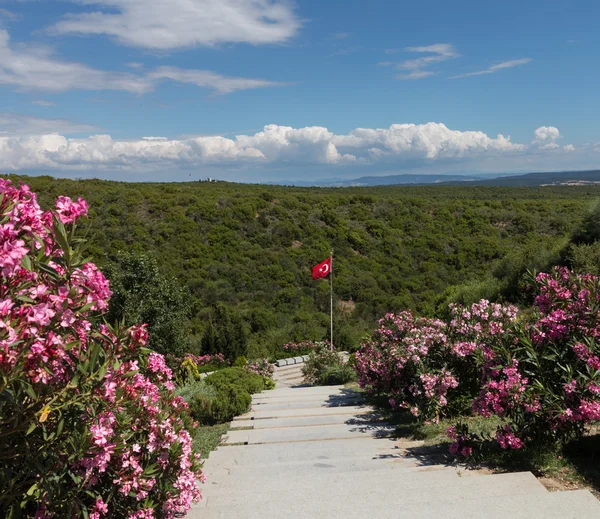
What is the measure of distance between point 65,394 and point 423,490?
2.39 m

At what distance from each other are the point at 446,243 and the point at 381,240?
444 centimetres

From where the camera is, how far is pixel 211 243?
3027 centimetres

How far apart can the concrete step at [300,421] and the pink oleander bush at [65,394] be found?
3.32 m

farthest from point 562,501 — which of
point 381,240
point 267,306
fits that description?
point 381,240

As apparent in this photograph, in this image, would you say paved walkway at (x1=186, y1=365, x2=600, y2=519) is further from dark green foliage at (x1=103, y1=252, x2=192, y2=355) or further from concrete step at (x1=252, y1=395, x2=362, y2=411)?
dark green foliage at (x1=103, y1=252, x2=192, y2=355)

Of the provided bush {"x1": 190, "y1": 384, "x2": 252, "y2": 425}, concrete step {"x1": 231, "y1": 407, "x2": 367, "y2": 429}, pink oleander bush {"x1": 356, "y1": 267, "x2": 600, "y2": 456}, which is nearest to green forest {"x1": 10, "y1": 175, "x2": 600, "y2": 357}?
bush {"x1": 190, "y1": 384, "x2": 252, "y2": 425}

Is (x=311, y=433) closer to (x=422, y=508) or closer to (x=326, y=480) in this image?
(x=326, y=480)

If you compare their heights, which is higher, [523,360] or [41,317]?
[41,317]

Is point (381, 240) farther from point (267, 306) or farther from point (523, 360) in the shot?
point (523, 360)

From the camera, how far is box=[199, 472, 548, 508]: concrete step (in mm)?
3236

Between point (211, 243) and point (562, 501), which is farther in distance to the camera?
point (211, 243)

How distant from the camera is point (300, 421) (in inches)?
248

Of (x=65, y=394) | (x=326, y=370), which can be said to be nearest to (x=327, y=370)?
(x=326, y=370)

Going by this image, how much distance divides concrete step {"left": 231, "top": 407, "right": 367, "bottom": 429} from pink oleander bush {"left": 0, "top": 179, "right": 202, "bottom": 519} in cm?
332
